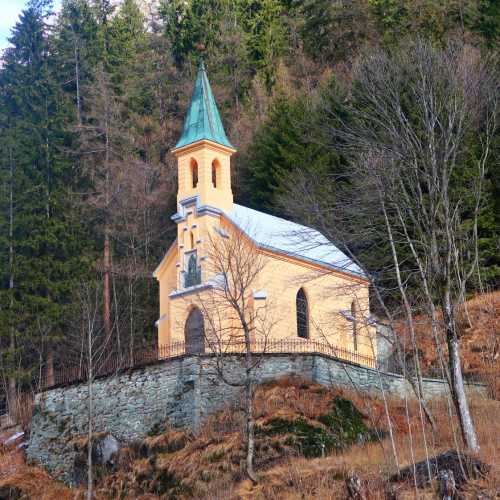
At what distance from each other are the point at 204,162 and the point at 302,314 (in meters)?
6.33

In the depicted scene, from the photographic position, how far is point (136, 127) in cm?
4531

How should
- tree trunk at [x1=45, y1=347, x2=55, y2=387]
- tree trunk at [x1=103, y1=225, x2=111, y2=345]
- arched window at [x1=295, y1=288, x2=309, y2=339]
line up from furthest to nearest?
tree trunk at [x1=103, y1=225, x2=111, y2=345], tree trunk at [x1=45, y1=347, x2=55, y2=387], arched window at [x1=295, y1=288, x2=309, y2=339]

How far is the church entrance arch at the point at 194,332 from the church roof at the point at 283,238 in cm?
318

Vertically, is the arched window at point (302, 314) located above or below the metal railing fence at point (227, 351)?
above

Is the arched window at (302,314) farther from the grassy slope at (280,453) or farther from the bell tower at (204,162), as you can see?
the grassy slope at (280,453)

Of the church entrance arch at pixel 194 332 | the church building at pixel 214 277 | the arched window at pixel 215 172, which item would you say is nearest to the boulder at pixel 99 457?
the church building at pixel 214 277

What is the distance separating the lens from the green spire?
31234 millimetres

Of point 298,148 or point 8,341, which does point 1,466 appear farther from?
point 298,148

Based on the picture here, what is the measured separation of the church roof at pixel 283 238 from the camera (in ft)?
96.0

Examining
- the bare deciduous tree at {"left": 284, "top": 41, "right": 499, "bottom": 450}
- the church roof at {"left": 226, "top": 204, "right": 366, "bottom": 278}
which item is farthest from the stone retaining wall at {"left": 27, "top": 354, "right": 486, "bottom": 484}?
the bare deciduous tree at {"left": 284, "top": 41, "right": 499, "bottom": 450}

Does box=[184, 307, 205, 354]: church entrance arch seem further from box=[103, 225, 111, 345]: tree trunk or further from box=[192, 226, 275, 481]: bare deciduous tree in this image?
box=[103, 225, 111, 345]: tree trunk

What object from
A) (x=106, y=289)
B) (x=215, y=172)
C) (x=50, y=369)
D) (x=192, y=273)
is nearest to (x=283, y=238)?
(x=192, y=273)

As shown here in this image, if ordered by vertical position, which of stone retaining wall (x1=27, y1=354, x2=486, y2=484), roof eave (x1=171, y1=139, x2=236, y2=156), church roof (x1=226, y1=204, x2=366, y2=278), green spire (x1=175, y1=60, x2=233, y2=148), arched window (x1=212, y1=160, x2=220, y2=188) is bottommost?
stone retaining wall (x1=27, y1=354, x2=486, y2=484)

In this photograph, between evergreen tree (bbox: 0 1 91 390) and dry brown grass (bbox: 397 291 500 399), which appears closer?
dry brown grass (bbox: 397 291 500 399)
